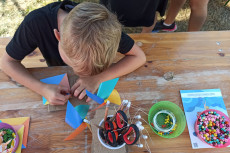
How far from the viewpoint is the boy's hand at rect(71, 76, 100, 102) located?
703 mm

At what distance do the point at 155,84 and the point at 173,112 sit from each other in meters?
0.14

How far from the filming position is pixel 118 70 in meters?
0.78

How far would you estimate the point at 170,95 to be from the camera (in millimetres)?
743

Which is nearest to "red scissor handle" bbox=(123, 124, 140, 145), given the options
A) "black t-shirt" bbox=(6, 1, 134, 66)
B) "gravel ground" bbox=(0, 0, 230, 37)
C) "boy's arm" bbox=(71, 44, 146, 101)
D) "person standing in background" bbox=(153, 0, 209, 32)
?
"boy's arm" bbox=(71, 44, 146, 101)

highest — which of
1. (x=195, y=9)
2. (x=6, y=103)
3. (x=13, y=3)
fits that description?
(x=195, y=9)

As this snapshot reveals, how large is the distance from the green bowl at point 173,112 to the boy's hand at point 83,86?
0.25m

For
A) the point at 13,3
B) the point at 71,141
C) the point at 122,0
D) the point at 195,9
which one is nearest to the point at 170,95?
the point at 71,141

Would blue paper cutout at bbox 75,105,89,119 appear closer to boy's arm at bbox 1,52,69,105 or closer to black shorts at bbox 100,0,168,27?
boy's arm at bbox 1,52,69,105

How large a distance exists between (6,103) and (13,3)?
150cm

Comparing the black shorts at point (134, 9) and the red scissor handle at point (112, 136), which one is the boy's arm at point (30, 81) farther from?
the black shorts at point (134, 9)

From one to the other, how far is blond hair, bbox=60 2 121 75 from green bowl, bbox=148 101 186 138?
283mm

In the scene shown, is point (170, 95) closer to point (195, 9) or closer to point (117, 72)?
point (117, 72)

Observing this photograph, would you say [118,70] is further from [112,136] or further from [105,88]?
[112,136]

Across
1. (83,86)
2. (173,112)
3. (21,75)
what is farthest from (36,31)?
(173,112)
